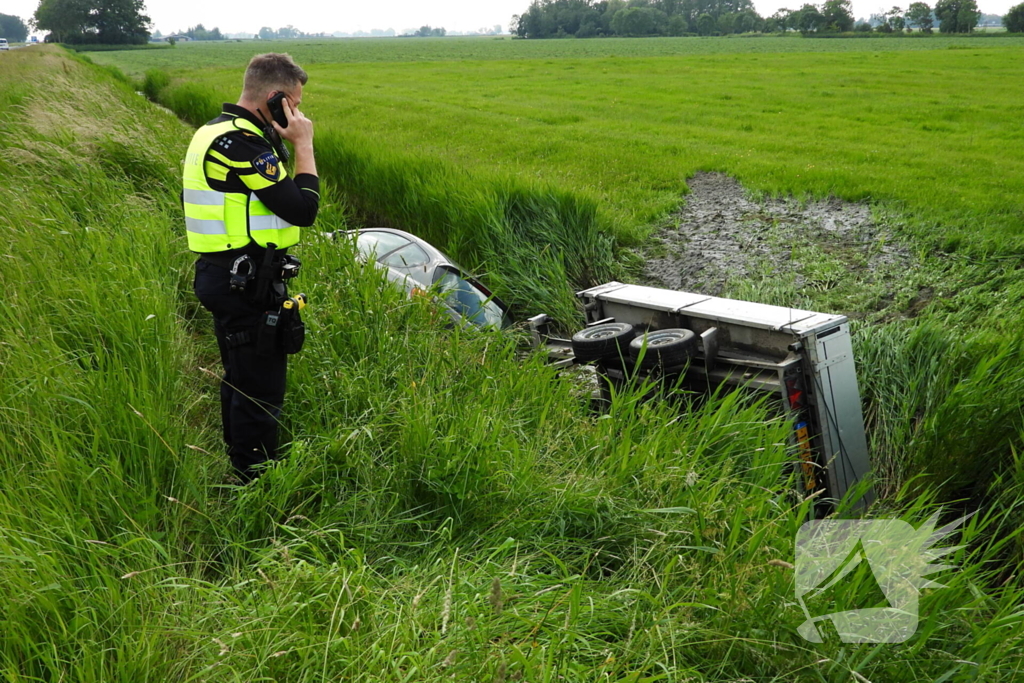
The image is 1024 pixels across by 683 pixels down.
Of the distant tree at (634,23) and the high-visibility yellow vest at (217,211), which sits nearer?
the high-visibility yellow vest at (217,211)

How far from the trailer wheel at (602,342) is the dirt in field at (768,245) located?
2.86 meters

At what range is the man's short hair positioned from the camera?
3.86 m

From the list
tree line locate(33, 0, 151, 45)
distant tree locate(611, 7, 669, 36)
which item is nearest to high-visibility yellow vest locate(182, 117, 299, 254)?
tree line locate(33, 0, 151, 45)

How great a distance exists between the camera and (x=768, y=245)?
29.5 ft

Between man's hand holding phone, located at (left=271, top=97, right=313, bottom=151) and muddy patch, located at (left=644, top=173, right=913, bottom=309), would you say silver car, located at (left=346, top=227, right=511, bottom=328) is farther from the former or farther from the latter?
man's hand holding phone, located at (left=271, top=97, right=313, bottom=151)

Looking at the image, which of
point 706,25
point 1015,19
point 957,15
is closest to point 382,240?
point 1015,19

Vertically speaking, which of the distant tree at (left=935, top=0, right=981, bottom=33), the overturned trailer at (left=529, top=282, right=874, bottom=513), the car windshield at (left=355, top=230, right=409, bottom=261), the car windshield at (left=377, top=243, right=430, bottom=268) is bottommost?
the overturned trailer at (left=529, top=282, right=874, bottom=513)

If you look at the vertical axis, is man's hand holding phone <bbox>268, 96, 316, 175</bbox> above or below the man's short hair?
below

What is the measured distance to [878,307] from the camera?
725 cm

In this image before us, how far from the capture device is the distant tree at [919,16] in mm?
71188

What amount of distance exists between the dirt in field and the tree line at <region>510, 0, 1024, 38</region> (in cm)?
7116

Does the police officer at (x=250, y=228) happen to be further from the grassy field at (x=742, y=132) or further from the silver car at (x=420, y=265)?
the grassy field at (x=742, y=132)

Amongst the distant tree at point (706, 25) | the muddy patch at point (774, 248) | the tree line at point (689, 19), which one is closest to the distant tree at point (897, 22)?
the tree line at point (689, 19)

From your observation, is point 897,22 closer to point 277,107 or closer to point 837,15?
point 837,15
